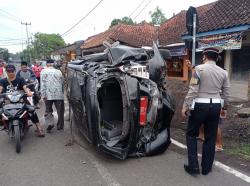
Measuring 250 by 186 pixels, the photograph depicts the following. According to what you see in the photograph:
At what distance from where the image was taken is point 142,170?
4395mm

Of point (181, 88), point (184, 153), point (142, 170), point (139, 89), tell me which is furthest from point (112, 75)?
point (181, 88)

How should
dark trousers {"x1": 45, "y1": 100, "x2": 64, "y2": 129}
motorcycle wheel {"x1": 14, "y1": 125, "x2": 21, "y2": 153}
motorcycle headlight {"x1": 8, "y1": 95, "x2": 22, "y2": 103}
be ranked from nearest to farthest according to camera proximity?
motorcycle wheel {"x1": 14, "y1": 125, "x2": 21, "y2": 153} → motorcycle headlight {"x1": 8, "y1": 95, "x2": 22, "y2": 103} → dark trousers {"x1": 45, "y1": 100, "x2": 64, "y2": 129}

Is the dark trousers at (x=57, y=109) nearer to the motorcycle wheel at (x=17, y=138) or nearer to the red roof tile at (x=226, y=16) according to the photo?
the motorcycle wheel at (x=17, y=138)

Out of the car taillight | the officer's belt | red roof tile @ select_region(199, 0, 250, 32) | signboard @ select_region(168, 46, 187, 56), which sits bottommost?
the car taillight

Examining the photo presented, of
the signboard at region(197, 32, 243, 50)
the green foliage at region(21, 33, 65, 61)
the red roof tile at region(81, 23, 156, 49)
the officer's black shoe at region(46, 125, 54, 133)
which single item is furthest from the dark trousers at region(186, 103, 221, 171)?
the green foliage at region(21, 33, 65, 61)

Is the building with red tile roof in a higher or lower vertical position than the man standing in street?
higher

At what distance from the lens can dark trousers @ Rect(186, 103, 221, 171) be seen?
13.5 ft

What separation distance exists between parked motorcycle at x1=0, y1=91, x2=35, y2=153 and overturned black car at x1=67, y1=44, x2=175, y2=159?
1152 mm

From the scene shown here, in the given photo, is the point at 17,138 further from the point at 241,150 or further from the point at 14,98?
the point at 241,150

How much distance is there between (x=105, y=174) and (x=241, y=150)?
2.70 meters

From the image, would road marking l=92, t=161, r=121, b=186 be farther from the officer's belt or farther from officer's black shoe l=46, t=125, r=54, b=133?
officer's black shoe l=46, t=125, r=54, b=133

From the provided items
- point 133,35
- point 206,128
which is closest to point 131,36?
point 133,35

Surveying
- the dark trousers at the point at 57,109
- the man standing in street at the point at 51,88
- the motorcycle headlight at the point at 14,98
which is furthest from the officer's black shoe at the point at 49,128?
the motorcycle headlight at the point at 14,98

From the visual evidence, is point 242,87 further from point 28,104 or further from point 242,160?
point 28,104
